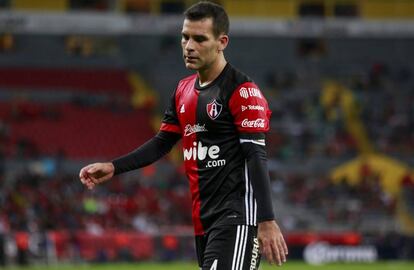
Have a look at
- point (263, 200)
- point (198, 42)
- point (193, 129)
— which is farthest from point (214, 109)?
point (263, 200)

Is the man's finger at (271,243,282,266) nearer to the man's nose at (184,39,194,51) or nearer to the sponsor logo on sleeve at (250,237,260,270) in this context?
the sponsor logo on sleeve at (250,237,260,270)

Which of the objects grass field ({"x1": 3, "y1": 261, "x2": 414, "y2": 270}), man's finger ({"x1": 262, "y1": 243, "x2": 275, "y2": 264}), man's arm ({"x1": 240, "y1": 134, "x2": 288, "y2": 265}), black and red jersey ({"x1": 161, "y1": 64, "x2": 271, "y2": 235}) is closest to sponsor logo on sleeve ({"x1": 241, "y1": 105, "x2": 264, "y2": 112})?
black and red jersey ({"x1": 161, "y1": 64, "x2": 271, "y2": 235})

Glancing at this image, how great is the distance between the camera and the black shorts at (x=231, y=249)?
6.28 m

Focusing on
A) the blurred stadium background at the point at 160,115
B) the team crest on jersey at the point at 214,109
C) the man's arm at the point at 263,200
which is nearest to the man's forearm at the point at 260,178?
the man's arm at the point at 263,200

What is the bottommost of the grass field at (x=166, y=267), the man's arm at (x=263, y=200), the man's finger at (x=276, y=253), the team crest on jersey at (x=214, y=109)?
the grass field at (x=166, y=267)

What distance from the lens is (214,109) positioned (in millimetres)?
6465

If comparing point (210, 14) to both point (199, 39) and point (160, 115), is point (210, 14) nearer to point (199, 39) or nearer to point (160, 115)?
point (199, 39)

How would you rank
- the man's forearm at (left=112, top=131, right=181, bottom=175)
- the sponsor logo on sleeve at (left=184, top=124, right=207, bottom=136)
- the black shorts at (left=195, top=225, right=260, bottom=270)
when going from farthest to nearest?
the man's forearm at (left=112, top=131, right=181, bottom=175), the sponsor logo on sleeve at (left=184, top=124, right=207, bottom=136), the black shorts at (left=195, top=225, right=260, bottom=270)

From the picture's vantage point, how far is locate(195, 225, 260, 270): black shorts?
20.6ft

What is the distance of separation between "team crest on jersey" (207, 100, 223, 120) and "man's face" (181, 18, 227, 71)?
0.25 m

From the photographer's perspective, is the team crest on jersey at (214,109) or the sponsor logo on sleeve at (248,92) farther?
the team crest on jersey at (214,109)

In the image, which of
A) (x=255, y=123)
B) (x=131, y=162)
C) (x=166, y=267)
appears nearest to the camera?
(x=255, y=123)

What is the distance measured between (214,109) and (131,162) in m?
0.71

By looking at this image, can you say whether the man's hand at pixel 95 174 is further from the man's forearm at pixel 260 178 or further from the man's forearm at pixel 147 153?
the man's forearm at pixel 260 178
